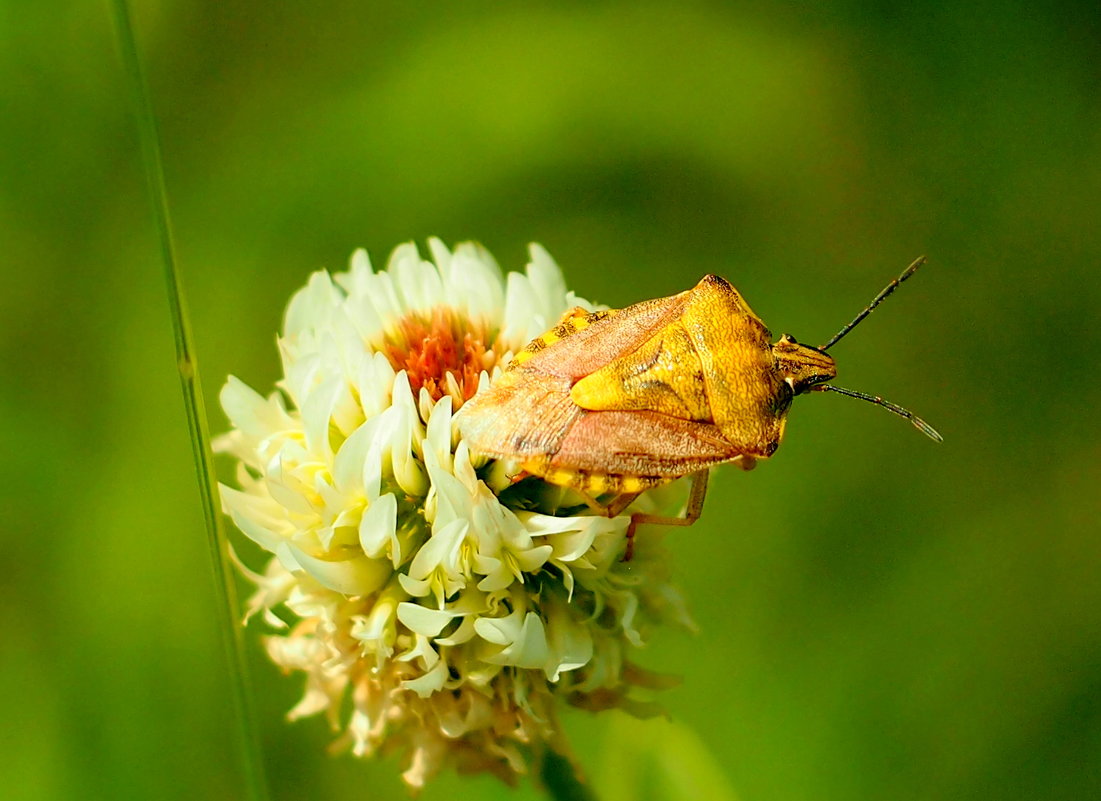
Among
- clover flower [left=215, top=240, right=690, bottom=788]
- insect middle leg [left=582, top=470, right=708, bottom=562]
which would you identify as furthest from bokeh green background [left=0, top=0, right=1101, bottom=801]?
insect middle leg [left=582, top=470, right=708, bottom=562]

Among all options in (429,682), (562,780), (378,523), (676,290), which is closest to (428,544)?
(378,523)

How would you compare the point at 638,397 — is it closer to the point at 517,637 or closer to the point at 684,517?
the point at 684,517

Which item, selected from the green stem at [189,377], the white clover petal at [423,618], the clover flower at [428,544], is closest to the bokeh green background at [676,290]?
the clover flower at [428,544]

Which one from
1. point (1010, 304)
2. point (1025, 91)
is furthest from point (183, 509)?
point (1025, 91)

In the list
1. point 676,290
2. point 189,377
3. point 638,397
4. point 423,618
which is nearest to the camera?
point 189,377

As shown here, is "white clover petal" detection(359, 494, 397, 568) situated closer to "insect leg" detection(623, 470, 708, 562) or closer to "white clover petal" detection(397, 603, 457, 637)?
"white clover petal" detection(397, 603, 457, 637)

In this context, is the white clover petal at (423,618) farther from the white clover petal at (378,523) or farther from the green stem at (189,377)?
the green stem at (189,377)

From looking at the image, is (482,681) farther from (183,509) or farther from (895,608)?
(895,608)
